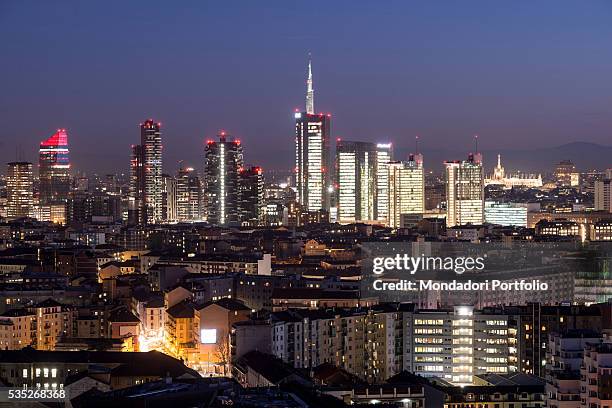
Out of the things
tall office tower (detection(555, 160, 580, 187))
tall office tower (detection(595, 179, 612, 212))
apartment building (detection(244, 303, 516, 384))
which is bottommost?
apartment building (detection(244, 303, 516, 384))

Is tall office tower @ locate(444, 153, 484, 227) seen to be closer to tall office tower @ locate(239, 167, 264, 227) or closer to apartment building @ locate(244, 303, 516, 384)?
tall office tower @ locate(239, 167, 264, 227)

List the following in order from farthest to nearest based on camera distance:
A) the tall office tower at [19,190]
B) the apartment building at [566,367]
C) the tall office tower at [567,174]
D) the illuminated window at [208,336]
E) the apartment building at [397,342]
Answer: the tall office tower at [567,174]
the tall office tower at [19,190]
the illuminated window at [208,336]
the apartment building at [397,342]
the apartment building at [566,367]

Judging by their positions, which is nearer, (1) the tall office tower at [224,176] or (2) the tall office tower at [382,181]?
(1) the tall office tower at [224,176]

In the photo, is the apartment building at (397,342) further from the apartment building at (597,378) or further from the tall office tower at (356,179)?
the tall office tower at (356,179)

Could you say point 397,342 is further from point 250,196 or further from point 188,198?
point 188,198

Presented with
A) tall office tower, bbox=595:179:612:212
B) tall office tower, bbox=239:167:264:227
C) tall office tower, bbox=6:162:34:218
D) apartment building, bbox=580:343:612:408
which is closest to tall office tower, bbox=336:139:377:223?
tall office tower, bbox=239:167:264:227

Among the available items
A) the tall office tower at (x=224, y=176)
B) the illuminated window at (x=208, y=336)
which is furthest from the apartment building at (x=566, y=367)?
the tall office tower at (x=224, y=176)

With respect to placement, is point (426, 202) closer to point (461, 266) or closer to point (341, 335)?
point (461, 266)
